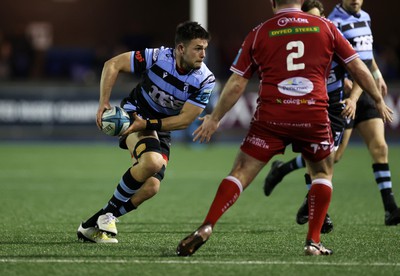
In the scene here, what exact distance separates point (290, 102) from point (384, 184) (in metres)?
2.87

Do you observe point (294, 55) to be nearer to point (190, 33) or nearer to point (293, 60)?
point (293, 60)

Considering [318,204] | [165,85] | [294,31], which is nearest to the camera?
[294,31]

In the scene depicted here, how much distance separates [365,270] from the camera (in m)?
5.36

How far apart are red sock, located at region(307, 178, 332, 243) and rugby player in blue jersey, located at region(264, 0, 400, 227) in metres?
1.87

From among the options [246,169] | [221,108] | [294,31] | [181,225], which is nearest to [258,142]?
[246,169]

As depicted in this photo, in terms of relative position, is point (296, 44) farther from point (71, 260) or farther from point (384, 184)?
point (384, 184)

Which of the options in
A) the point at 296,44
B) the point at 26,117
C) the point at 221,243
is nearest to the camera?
the point at 296,44

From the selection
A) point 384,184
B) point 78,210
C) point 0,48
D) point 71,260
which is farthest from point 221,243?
point 0,48

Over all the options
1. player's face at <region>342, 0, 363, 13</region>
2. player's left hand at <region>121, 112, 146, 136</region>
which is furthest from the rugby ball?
player's face at <region>342, 0, 363, 13</region>

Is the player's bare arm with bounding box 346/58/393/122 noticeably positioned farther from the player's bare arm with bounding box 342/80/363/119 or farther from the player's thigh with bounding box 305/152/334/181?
the player's bare arm with bounding box 342/80/363/119

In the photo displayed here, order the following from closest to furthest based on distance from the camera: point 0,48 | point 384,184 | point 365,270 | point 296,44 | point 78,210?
1. point 365,270
2. point 296,44
3. point 384,184
4. point 78,210
5. point 0,48

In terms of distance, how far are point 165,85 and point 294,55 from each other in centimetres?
159

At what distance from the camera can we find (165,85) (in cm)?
702

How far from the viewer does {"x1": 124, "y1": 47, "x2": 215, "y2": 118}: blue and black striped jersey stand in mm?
6895
